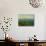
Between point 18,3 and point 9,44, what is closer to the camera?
point 9,44

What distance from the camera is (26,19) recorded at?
4.62 m

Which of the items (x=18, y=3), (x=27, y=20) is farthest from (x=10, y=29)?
(x=18, y=3)

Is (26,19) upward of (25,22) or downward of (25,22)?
upward

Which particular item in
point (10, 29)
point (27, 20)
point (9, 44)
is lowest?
point (9, 44)

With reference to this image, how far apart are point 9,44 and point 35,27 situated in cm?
133

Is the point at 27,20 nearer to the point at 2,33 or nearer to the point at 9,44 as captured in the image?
the point at 2,33

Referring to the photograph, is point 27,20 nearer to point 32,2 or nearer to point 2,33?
point 32,2

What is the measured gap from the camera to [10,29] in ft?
15.1

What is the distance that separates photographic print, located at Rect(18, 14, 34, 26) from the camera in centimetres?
462

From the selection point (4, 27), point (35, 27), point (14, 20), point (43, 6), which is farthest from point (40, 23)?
point (4, 27)

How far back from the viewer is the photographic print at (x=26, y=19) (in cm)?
462

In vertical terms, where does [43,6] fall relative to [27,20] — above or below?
above

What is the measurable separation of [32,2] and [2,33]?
1570 millimetres

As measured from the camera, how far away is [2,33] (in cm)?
457
